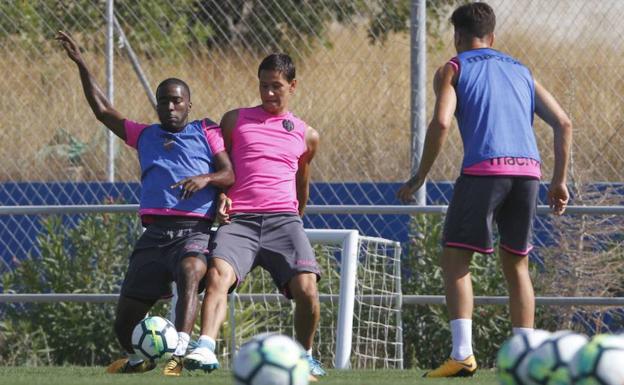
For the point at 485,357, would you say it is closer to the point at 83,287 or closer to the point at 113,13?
the point at 83,287

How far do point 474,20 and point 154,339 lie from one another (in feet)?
7.42

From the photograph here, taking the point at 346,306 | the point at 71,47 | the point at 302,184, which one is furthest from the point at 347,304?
the point at 71,47

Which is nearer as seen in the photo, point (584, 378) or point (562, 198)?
point (584, 378)

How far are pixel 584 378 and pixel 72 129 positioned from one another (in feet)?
23.9

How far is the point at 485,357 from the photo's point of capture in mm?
9773

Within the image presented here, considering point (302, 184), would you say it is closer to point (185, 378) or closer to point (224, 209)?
point (224, 209)

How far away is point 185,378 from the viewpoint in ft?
22.9

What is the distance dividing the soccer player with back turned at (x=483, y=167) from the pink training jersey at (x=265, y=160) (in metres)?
0.84

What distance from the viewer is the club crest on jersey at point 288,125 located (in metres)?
7.88

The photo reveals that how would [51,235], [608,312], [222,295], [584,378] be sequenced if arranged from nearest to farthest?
[584,378] < [222,295] < [608,312] < [51,235]

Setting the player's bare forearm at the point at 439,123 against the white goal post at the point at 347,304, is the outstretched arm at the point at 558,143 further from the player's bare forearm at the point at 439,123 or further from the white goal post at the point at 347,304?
the white goal post at the point at 347,304

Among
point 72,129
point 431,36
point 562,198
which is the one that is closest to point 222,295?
point 562,198

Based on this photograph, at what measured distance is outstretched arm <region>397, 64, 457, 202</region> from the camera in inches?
275

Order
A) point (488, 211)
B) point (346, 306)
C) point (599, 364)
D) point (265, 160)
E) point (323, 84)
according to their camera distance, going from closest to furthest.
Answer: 1. point (599, 364)
2. point (488, 211)
3. point (265, 160)
4. point (346, 306)
5. point (323, 84)
